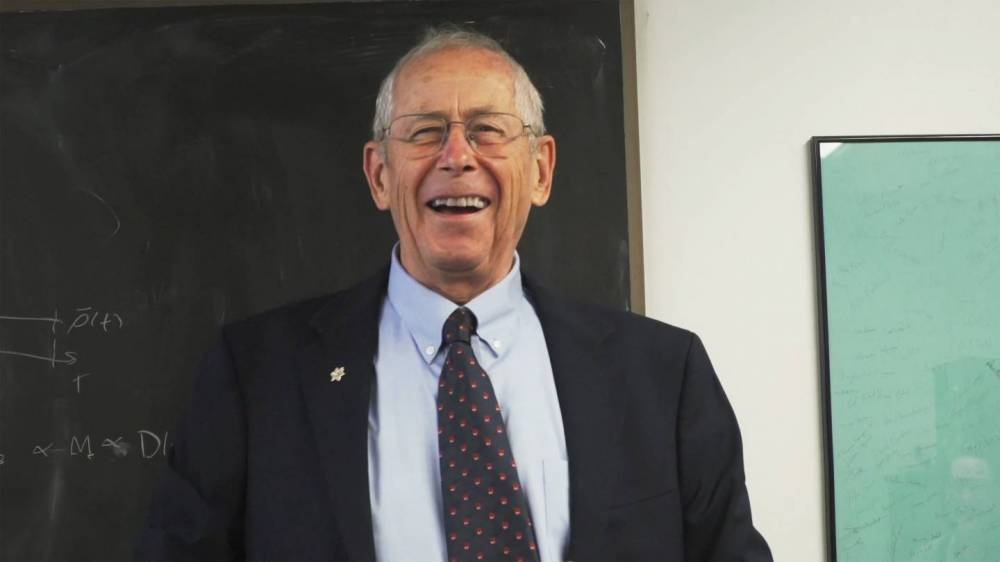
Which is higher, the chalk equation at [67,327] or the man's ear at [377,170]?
the man's ear at [377,170]

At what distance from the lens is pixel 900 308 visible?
2.18 metres

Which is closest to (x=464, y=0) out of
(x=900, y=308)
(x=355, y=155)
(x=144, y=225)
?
(x=355, y=155)

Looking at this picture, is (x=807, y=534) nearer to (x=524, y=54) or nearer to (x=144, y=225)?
(x=524, y=54)

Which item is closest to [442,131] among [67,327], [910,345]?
[67,327]

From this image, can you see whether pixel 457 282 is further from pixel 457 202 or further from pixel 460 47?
pixel 460 47

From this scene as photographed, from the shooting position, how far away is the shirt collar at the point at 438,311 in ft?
5.32

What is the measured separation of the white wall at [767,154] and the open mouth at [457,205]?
2.17ft

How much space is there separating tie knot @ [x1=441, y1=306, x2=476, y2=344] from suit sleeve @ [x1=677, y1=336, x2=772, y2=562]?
0.38m

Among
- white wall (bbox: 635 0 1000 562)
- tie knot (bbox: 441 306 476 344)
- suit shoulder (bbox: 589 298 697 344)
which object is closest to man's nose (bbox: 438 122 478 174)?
tie knot (bbox: 441 306 476 344)

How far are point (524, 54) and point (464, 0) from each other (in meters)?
0.18

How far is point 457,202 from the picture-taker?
5.26 ft

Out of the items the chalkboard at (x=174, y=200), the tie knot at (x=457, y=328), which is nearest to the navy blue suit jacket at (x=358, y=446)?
the tie knot at (x=457, y=328)

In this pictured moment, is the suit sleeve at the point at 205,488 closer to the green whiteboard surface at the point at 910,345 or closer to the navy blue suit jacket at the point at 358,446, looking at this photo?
the navy blue suit jacket at the point at 358,446

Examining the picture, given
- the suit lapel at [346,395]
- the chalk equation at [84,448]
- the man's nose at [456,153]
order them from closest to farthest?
the suit lapel at [346,395] → the man's nose at [456,153] → the chalk equation at [84,448]
